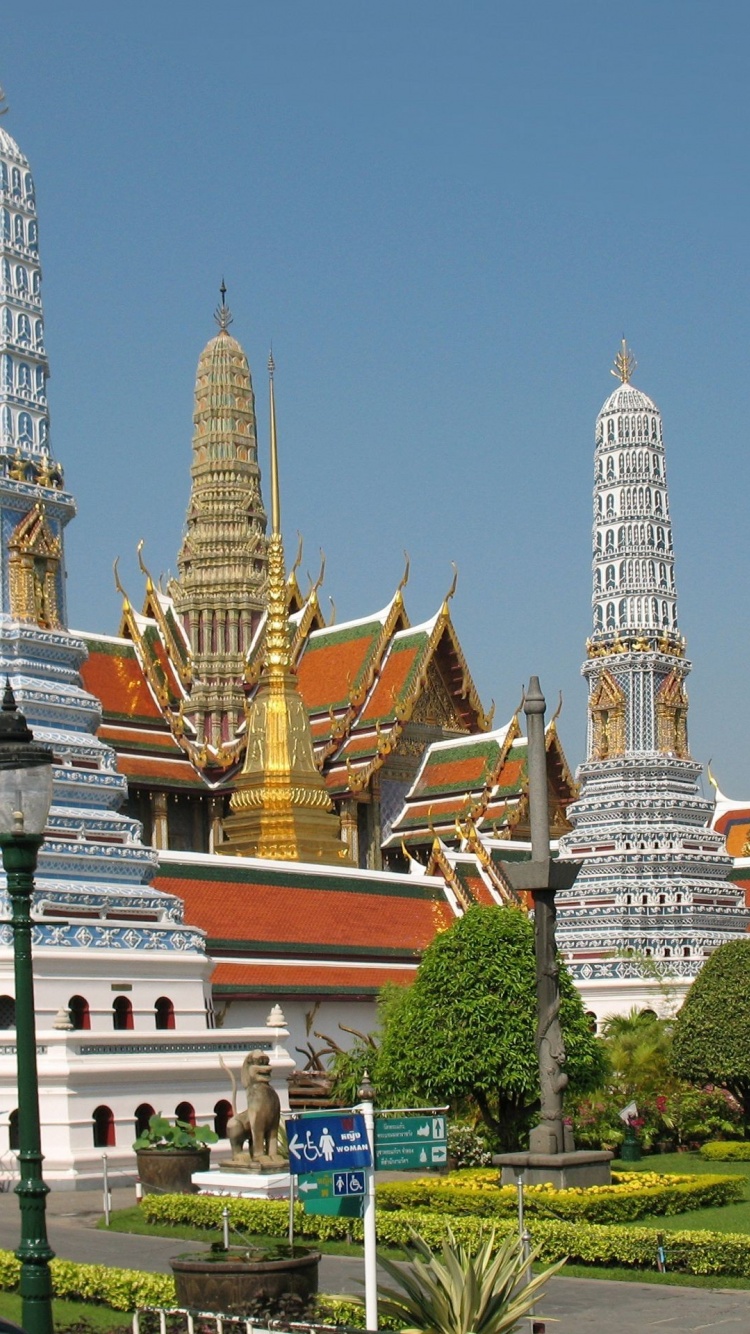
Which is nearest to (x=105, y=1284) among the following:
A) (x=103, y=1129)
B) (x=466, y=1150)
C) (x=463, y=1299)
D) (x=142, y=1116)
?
(x=463, y=1299)

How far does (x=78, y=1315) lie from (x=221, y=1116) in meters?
12.4

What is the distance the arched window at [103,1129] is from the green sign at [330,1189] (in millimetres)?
13170

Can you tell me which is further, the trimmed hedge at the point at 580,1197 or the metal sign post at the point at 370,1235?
the trimmed hedge at the point at 580,1197

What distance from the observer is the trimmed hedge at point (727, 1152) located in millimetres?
25609

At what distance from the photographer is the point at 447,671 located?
5156 cm

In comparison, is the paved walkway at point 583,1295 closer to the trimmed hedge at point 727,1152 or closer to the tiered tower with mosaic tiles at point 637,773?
the trimmed hedge at point 727,1152

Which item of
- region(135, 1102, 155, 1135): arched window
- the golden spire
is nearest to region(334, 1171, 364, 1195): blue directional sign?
region(135, 1102, 155, 1135): arched window

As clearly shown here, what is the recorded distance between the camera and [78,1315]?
13.9 meters

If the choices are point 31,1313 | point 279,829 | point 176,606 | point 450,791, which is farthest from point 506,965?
point 176,606

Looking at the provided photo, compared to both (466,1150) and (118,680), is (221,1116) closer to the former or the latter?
(466,1150)

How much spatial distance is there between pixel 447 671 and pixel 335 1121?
40555 millimetres

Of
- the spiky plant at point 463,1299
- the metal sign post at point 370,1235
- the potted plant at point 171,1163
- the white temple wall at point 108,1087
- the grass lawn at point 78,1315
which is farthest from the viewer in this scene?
the white temple wall at point 108,1087

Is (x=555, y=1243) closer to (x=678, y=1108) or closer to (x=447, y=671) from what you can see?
(x=678, y=1108)

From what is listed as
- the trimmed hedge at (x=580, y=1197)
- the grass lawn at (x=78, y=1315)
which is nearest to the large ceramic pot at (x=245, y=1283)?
the grass lawn at (x=78, y=1315)
